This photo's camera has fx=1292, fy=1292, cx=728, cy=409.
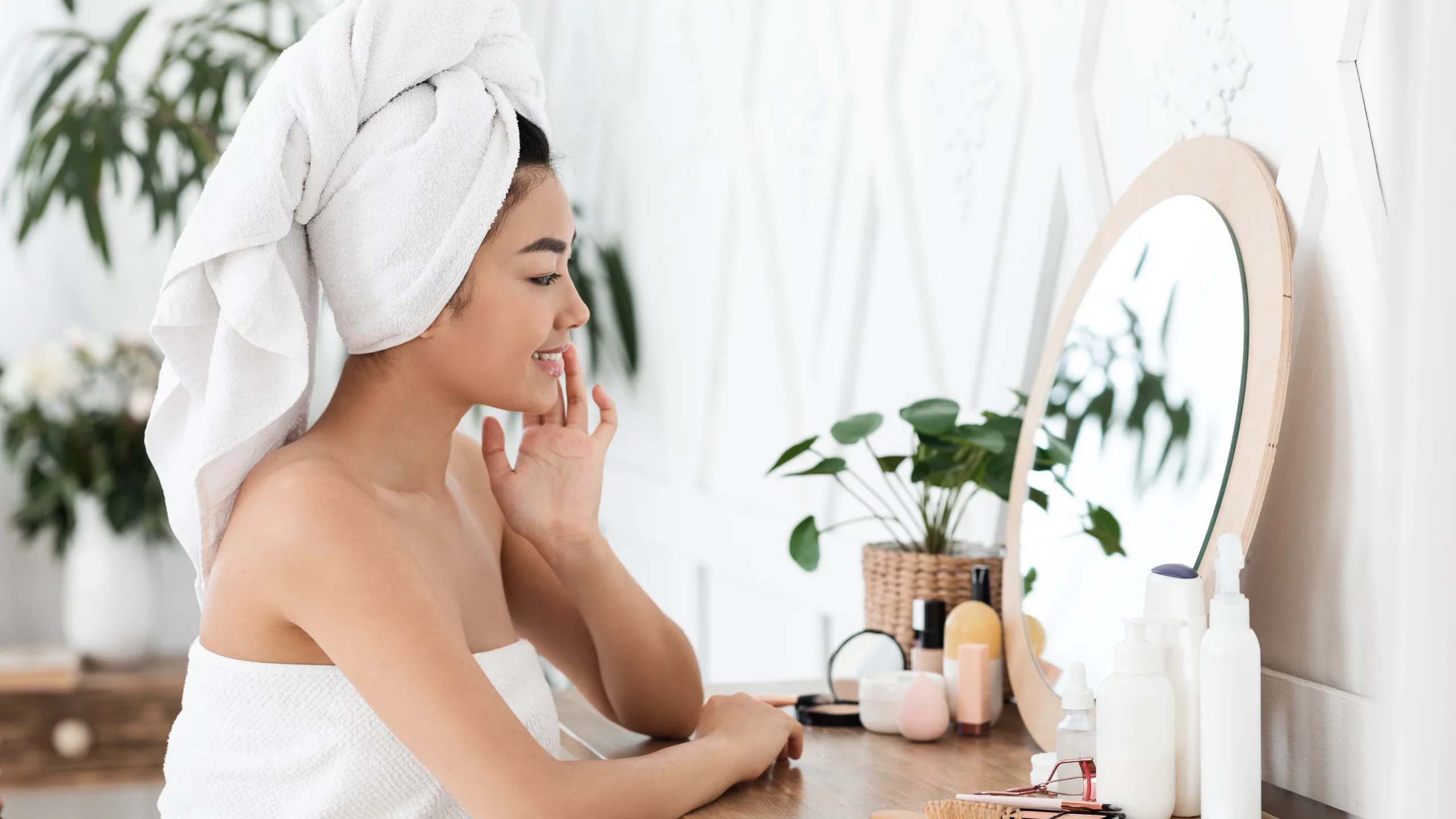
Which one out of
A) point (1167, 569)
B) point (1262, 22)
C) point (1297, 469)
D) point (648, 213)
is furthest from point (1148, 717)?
point (648, 213)

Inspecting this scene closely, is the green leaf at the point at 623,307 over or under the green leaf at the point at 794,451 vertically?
over

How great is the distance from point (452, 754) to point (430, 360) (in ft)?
1.19

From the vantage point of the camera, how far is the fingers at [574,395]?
1.37 m

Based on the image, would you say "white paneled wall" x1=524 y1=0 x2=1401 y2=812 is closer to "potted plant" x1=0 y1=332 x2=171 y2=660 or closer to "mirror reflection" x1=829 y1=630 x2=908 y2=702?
"mirror reflection" x1=829 y1=630 x2=908 y2=702

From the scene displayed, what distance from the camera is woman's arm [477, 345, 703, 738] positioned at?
1317 mm

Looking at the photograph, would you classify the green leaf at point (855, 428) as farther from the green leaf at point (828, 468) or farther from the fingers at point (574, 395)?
the fingers at point (574, 395)

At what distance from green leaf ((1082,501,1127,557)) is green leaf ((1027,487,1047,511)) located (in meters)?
0.07

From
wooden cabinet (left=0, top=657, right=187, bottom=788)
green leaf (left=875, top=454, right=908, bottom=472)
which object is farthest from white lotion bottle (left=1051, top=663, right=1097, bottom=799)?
wooden cabinet (left=0, top=657, right=187, bottom=788)

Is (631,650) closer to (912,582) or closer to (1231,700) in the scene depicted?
(912,582)

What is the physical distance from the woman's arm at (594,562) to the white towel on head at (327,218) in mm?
Answer: 253

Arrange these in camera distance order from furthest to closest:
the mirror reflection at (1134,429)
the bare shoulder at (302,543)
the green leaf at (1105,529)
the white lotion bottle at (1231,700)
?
the green leaf at (1105,529) < the mirror reflection at (1134,429) < the bare shoulder at (302,543) < the white lotion bottle at (1231,700)

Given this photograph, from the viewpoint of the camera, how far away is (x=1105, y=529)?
1.24 metres

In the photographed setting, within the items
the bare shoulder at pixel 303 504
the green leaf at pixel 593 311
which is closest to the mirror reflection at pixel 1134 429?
the bare shoulder at pixel 303 504

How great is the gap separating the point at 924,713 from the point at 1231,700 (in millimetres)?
399
